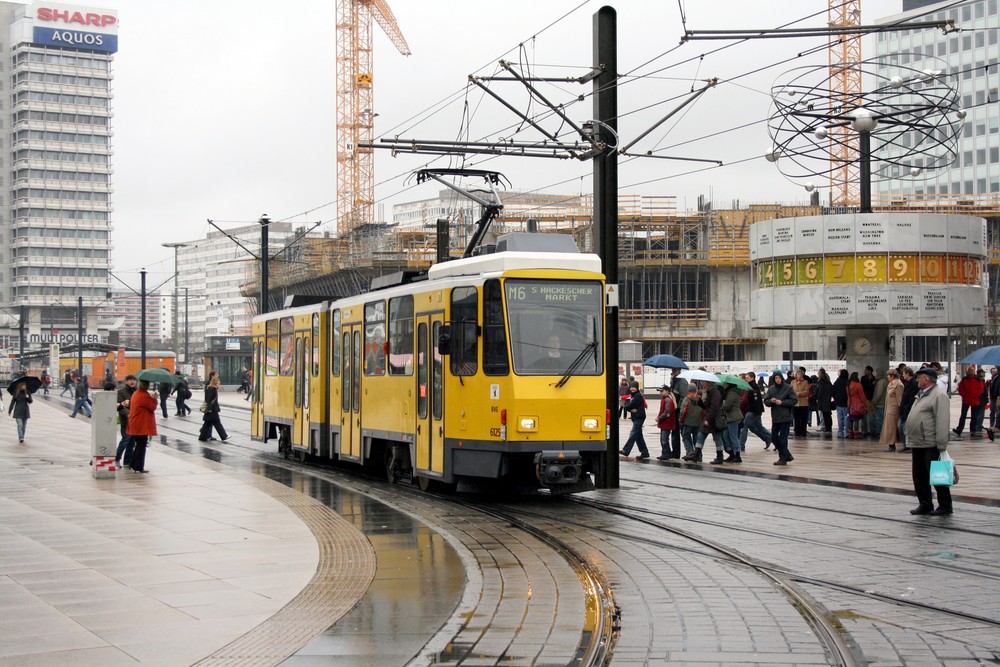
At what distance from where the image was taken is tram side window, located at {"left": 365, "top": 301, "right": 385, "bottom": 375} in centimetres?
1917

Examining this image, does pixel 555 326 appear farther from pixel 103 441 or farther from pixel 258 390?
pixel 258 390

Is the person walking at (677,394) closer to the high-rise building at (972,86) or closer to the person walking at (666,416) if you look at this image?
the person walking at (666,416)

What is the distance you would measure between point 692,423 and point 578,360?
8.25 m

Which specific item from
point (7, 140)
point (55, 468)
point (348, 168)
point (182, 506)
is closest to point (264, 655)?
point (182, 506)

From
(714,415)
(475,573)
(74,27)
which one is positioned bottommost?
(475,573)

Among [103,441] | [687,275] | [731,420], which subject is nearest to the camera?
[103,441]

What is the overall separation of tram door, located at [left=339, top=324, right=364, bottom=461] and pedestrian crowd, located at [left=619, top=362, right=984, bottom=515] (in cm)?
592

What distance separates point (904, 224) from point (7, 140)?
446 ft

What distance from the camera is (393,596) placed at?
952 cm

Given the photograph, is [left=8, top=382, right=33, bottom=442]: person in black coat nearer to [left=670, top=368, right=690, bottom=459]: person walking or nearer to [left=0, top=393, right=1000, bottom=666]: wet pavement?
[left=0, top=393, right=1000, bottom=666]: wet pavement

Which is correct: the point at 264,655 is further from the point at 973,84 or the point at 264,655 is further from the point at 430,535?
the point at 973,84

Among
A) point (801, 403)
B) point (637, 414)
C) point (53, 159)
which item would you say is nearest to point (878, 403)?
point (801, 403)

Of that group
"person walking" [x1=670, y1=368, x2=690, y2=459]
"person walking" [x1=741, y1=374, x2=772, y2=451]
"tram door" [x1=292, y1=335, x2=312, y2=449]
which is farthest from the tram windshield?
"person walking" [x1=741, y1=374, x2=772, y2=451]

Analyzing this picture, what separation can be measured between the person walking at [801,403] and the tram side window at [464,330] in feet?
50.3
